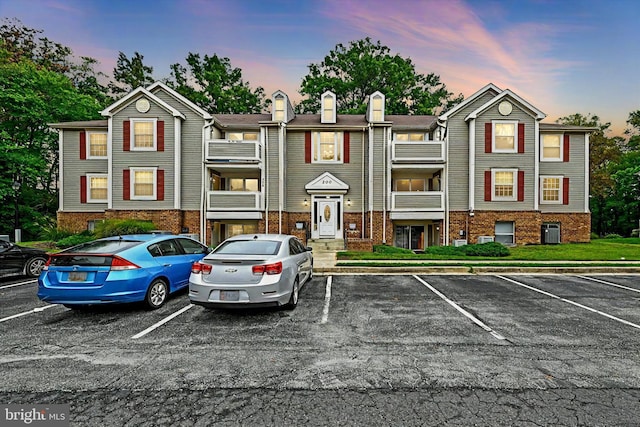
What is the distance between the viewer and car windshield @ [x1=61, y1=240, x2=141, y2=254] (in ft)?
19.5

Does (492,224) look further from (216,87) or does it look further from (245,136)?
(216,87)

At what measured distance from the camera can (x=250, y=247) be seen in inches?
255

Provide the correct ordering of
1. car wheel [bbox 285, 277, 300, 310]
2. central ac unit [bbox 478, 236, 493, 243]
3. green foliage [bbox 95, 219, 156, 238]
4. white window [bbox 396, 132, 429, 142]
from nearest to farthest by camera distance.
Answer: car wheel [bbox 285, 277, 300, 310]
green foliage [bbox 95, 219, 156, 238]
central ac unit [bbox 478, 236, 493, 243]
white window [bbox 396, 132, 429, 142]

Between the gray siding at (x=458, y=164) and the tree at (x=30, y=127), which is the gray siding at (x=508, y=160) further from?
the tree at (x=30, y=127)

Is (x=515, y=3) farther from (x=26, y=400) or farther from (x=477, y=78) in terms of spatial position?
(x=26, y=400)

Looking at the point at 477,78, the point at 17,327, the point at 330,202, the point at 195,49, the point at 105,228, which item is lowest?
the point at 17,327

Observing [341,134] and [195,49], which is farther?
[195,49]

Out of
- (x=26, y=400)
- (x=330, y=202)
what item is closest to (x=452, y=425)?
(x=26, y=400)

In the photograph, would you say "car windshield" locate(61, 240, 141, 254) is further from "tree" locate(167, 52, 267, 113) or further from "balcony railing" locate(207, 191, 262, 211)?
"tree" locate(167, 52, 267, 113)

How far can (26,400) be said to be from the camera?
10.3 ft

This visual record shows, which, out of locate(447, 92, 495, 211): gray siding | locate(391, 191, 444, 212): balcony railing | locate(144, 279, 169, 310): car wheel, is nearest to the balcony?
locate(391, 191, 444, 212): balcony railing

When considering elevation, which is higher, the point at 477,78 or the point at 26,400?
the point at 477,78

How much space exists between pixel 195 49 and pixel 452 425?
140 feet

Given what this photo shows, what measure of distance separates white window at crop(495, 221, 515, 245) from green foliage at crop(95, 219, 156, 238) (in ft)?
65.9
